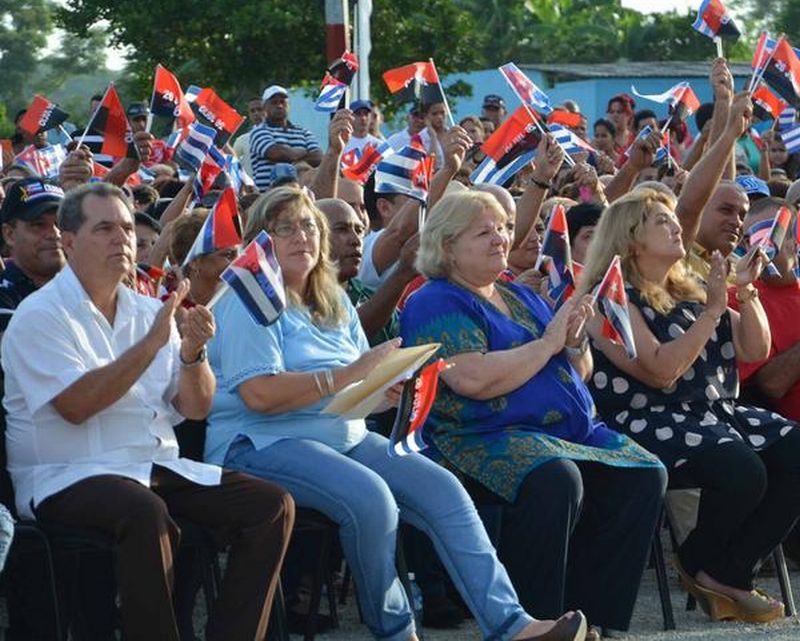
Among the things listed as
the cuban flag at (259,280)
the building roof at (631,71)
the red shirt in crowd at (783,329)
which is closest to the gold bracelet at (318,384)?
the cuban flag at (259,280)

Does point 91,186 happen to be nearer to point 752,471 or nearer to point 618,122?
point 752,471

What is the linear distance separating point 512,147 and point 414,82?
68.0 inches

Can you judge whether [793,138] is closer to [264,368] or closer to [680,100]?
[680,100]

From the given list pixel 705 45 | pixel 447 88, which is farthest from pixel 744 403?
pixel 705 45

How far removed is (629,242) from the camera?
774cm

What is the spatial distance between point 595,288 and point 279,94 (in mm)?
6641

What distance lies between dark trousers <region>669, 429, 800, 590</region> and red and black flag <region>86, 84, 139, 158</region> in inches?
168

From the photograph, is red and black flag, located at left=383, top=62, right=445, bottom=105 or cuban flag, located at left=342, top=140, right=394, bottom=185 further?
red and black flag, located at left=383, top=62, right=445, bottom=105

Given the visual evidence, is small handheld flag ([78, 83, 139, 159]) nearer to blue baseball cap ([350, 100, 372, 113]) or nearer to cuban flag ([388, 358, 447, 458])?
blue baseball cap ([350, 100, 372, 113])

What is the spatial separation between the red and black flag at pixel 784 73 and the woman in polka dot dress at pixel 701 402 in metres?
2.98

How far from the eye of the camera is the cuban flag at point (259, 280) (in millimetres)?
6270

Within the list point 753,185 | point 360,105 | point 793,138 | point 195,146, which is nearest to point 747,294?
point 753,185

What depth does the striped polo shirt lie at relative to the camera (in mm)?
13328

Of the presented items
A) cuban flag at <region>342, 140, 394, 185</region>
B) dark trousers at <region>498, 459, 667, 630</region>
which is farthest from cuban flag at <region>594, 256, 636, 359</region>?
cuban flag at <region>342, 140, 394, 185</region>
